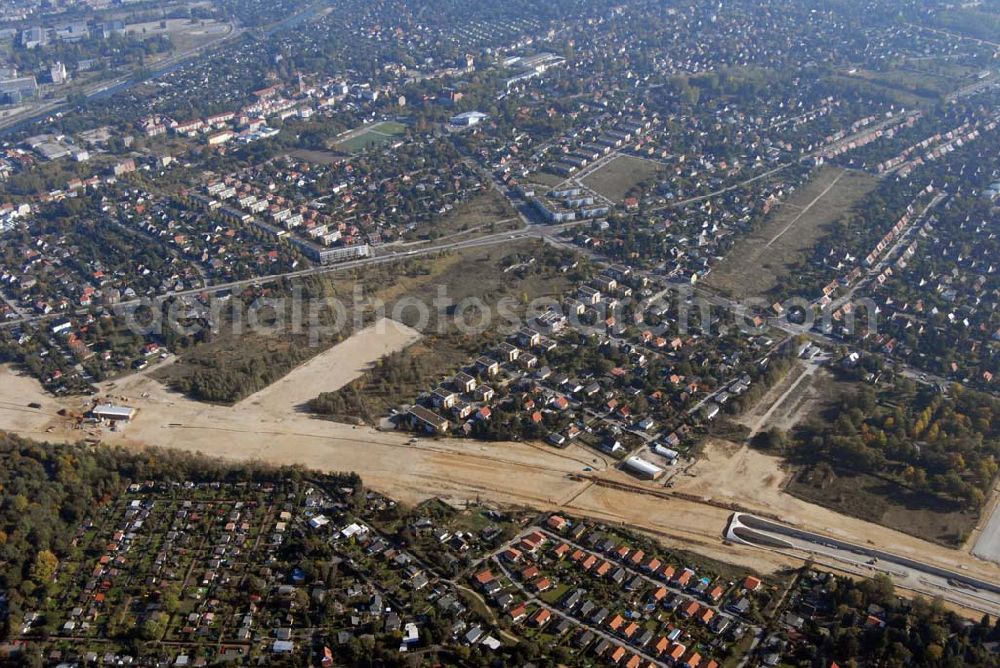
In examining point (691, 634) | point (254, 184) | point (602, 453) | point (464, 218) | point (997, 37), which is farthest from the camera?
point (997, 37)

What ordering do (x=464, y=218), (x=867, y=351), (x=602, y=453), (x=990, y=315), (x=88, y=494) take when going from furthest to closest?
(x=464, y=218) < (x=990, y=315) < (x=867, y=351) < (x=602, y=453) < (x=88, y=494)

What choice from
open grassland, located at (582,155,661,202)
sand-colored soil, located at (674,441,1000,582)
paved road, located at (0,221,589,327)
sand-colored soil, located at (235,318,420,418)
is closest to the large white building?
open grassland, located at (582,155,661,202)

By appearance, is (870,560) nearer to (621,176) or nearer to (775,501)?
(775,501)

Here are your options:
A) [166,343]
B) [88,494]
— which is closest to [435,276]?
[166,343]

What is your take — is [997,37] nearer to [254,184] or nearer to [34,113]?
[254,184]

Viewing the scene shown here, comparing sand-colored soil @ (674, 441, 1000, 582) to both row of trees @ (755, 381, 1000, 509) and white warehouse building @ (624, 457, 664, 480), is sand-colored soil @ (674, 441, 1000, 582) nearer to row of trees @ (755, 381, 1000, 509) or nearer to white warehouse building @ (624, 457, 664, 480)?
white warehouse building @ (624, 457, 664, 480)
